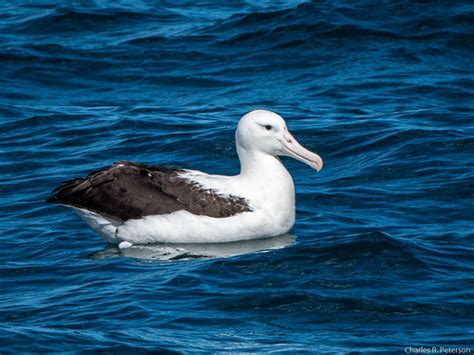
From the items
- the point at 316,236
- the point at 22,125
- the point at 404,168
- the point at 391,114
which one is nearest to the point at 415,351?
the point at 316,236

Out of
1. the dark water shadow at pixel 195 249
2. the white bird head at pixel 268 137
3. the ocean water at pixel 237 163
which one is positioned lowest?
the dark water shadow at pixel 195 249

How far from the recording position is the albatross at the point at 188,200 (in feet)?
44.5

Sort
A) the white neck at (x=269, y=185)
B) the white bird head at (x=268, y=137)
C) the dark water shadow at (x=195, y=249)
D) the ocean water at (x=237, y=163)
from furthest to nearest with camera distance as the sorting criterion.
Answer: the white bird head at (x=268, y=137) < the white neck at (x=269, y=185) < the dark water shadow at (x=195, y=249) < the ocean water at (x=237, y=163)

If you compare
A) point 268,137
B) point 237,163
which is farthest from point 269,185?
point 237,163

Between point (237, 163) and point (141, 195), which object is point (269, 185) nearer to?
point (141, 195)

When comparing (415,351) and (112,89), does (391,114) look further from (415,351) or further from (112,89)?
(415,351)

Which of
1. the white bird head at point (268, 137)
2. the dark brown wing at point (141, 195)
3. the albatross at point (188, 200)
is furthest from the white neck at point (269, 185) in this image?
the dark brown wing at point (141, 195)

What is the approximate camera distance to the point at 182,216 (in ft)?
44.5

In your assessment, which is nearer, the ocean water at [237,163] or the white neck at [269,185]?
the ocean water at [237,163]

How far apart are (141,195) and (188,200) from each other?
0.56 m

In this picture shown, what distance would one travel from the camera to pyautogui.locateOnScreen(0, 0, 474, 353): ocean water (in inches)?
421

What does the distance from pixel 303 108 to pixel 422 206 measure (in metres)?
4.69

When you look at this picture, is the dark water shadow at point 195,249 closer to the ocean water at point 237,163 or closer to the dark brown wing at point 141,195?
the ocean water at point 237,163

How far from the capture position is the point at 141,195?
13.8m
